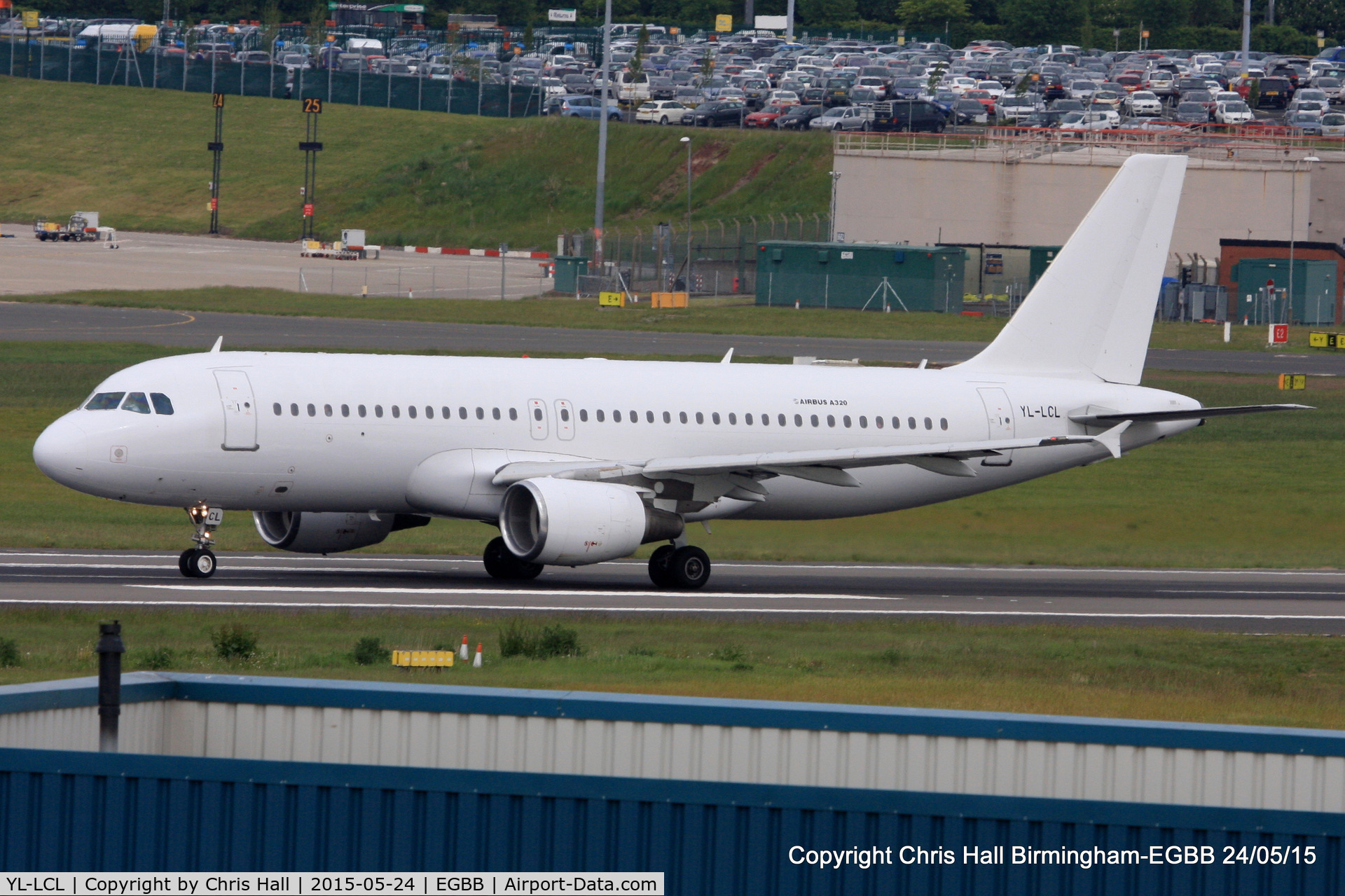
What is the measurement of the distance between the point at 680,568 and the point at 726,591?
109 centimetres

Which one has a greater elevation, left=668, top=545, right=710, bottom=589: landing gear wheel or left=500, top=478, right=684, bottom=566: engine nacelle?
left=500, top=478, right=684, bottom=566: engine nacelle

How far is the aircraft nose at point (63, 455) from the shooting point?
33.4 meters

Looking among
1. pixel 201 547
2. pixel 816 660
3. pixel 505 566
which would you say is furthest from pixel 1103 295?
pixel 201 547

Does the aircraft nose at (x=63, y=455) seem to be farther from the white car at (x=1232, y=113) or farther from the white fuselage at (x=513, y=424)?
the white car at (x=1232, y=113)

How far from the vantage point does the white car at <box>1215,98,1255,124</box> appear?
146 m

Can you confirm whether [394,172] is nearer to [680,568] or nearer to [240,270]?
[240,270]

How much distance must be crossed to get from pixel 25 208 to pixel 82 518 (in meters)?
114

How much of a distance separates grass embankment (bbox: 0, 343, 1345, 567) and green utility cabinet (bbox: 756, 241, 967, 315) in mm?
43496

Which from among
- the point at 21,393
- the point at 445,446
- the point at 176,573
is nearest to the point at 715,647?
the point at 445,446

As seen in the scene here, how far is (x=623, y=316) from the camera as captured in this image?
101688mm

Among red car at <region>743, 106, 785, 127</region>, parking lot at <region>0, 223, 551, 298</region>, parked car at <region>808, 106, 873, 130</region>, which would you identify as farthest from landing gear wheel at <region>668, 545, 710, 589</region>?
red car at <region>743, 106, 785, 127</region>

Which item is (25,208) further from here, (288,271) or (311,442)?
(311,442)

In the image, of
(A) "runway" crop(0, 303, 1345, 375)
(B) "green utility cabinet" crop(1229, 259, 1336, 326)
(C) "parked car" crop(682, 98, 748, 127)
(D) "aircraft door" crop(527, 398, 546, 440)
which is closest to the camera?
(D) "aircraft door" crop(527, 398, 546, 440)

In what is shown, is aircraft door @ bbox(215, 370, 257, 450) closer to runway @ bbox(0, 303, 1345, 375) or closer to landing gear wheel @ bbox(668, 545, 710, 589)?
landing gear wheel @ bbox(668, 545, 710, 589)
